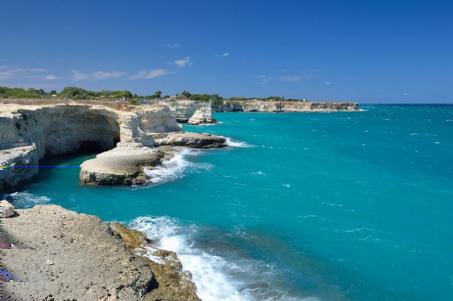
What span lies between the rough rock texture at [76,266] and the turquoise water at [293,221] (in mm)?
2102

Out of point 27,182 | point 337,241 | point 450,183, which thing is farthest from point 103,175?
point 450,183

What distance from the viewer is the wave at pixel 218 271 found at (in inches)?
585

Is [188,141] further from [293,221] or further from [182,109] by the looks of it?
[182,109]

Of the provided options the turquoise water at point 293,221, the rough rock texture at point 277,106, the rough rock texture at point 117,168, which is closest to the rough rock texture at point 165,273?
the turquoise water at point 293,221

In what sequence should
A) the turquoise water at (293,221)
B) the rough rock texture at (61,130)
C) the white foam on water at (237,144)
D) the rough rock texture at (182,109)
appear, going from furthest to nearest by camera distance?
the rough rock texture at (182,109) < the white foam on water at (237,144) < the rough rock texture at (61,130) < the turquoise water at (293,221)

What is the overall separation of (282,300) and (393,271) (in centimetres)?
641

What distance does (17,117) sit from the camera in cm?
3281

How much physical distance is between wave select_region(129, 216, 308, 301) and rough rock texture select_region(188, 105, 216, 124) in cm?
6509

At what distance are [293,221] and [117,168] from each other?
1497 centimetres

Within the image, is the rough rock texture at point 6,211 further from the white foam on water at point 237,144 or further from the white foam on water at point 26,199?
the white foam on water at point 237,144

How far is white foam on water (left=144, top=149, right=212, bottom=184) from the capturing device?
32.6 meters

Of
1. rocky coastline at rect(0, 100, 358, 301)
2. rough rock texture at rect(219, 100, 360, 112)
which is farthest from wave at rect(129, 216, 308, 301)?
rough rock texture at rect(219, 100, 360, 112)

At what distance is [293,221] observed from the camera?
2358cm

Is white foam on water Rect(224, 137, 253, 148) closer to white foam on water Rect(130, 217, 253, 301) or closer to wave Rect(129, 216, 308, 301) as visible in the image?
white foam on water Rect(130, 217, 253, 301)
